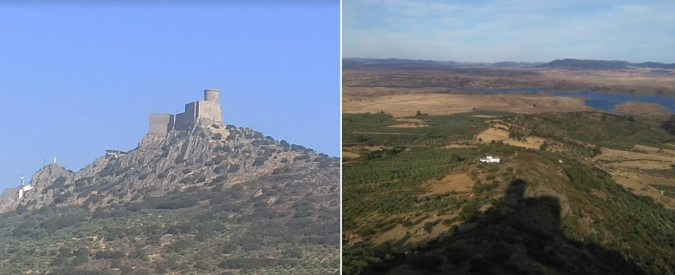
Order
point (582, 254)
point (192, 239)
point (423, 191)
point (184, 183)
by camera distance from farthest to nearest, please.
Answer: point (184, 183), point (192, 239), point (423, 191), point (582, 254)

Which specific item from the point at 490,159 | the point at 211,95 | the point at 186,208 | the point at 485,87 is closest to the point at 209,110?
the point at 211,95

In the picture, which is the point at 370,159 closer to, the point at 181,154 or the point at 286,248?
the point at 286,248

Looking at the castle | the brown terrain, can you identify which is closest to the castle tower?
the castle

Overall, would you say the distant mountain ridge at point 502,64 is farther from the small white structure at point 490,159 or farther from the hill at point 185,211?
the hill at point 185,211

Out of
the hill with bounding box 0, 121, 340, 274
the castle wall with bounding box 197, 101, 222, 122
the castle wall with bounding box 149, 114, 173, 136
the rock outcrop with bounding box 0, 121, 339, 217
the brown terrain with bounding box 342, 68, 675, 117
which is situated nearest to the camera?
the brown terrain with bounding box 342, 68, 675, 117

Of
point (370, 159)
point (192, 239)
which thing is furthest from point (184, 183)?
point (370, 159)

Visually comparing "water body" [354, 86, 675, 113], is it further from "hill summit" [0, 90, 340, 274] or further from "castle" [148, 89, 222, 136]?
"castle" [148, 89, 222, 136]
